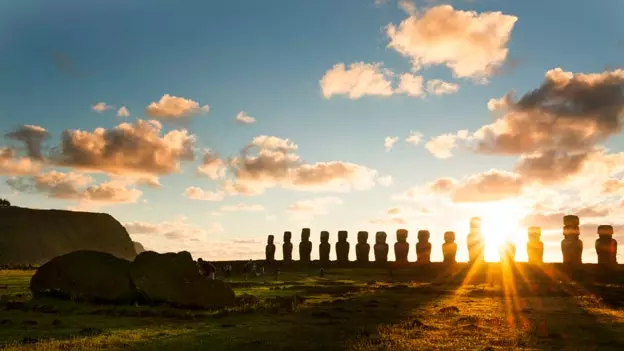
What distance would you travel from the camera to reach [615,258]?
75.4m

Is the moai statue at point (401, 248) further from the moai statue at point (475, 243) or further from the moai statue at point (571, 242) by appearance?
the moai statue at point (571, 242)

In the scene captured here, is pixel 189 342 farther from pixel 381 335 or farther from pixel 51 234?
pixel 51 234

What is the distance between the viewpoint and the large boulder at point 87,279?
32188mm

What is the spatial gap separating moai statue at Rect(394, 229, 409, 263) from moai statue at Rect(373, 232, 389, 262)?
2.02 meters

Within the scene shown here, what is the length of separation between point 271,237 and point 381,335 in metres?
81.2

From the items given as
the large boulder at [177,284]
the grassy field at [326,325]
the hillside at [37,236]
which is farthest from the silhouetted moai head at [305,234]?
the hillside at [37,236]

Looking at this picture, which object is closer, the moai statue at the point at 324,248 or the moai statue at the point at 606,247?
the moai statue at the point at 606,247

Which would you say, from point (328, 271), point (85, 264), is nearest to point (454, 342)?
point (85, 264)

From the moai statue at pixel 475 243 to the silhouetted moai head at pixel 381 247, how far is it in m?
11.8

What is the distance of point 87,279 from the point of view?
3303 centimetres

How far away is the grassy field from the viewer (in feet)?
66.2

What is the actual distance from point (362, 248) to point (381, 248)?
3.10 m

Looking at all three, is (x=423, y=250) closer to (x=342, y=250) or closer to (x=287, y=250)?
(x=342, y=250)

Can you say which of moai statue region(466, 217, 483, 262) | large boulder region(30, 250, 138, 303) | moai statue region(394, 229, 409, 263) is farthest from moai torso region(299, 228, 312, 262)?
large boulder region(30, 250, 138, 303)
